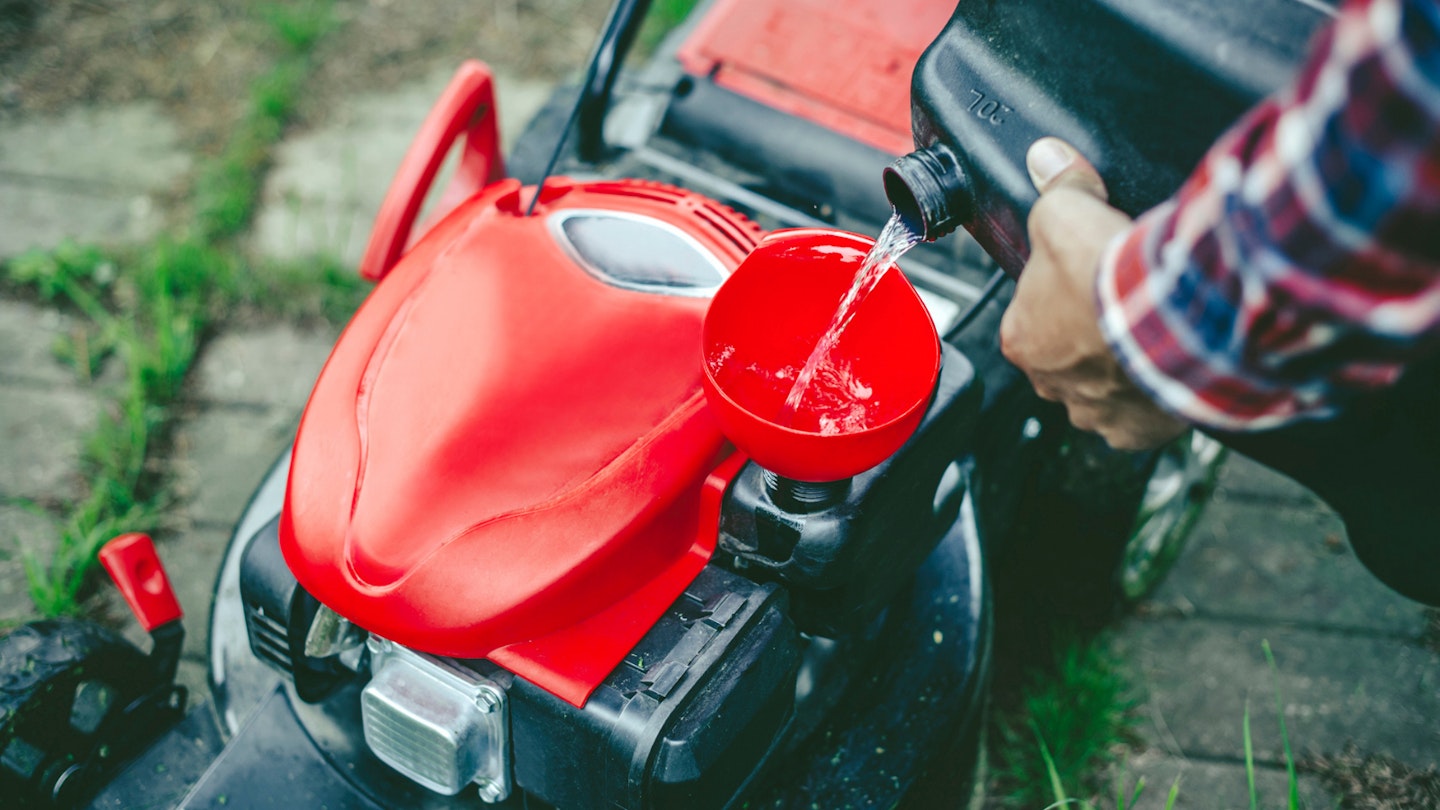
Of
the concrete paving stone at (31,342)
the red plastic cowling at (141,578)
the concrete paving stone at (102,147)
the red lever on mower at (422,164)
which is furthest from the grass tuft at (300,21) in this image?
the red plastic cowling at (141,578)

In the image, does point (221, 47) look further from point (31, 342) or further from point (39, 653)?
point (39, 653)

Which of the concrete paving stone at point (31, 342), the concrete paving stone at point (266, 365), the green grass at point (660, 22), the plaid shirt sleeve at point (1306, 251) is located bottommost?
the concrete paving stone at point (266, 365)

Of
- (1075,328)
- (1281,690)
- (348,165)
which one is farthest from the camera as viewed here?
(348,165)

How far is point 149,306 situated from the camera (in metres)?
2.08

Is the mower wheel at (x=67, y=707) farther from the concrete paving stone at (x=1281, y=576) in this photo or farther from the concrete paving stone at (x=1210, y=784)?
the concrete paving stone at (x=1281, y=576)

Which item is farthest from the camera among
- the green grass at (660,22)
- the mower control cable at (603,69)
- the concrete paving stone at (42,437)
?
the green grass at (660,22)

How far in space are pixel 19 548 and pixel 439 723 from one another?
46.5 inches

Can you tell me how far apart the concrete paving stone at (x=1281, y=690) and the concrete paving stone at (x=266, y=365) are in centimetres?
152

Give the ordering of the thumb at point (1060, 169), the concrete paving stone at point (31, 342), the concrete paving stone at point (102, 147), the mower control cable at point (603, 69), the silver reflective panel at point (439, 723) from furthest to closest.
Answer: the concrete paving stone at point (102, 147) < the concrete paving stone at point (31, 342) < the mower control cable at point (603, 69) < the silver reflective panel at point (439, 723) < the thumb at point (1060, 169)

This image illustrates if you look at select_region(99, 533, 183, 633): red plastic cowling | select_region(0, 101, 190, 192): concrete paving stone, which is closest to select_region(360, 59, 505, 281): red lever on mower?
select_region(99, 533, 183, 633): red plastic cowling

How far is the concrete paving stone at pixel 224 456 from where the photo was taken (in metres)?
1.83

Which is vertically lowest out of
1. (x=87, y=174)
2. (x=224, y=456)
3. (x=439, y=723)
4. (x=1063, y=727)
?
(x=1063, y=727)

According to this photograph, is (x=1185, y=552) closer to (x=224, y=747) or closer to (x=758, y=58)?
(x=758, y=58)

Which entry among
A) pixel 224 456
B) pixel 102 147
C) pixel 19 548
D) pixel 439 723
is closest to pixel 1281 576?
pixel 439 723
